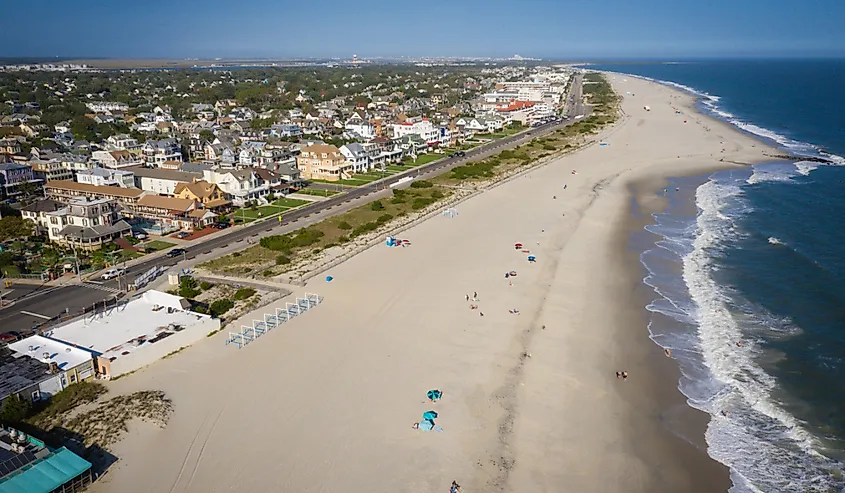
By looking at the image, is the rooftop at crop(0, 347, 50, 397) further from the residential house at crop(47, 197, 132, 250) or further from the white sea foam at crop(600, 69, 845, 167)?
the white sea foam at crop(600, 69, 845, 167)

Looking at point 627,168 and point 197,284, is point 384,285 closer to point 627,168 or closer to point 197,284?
point 197,284

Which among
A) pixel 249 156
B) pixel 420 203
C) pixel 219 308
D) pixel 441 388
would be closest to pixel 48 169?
pixel 249 156

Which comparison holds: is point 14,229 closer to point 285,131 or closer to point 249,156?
point 249,156

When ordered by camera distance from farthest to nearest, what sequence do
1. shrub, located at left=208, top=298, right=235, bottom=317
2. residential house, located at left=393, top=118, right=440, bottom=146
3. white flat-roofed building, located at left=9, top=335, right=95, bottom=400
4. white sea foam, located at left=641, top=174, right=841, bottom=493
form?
residential house, located at left=393, top=118, right=440, bottom=146
shrub, located at left=208, top=298, right=235, bottom=317
white flat-roofed building, located at left=9, top=335, right=95, bottom=400
white sea foam, located at left=641, top=174, right=841, bottom=493

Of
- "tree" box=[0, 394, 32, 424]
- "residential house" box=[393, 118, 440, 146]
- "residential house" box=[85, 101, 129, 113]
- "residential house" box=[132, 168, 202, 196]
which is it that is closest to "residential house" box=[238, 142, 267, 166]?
"residential house" box=[132, 168, 202, 196]

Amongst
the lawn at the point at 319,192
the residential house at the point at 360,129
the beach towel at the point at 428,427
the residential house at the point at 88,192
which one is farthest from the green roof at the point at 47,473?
the residential house at the point at 360,129

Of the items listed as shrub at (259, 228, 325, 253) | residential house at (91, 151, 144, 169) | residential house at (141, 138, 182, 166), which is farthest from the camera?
residential house at (141, 138, 182, 166)
